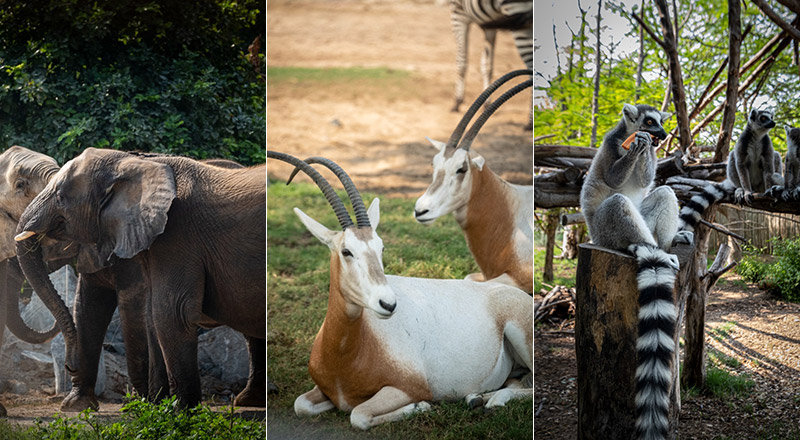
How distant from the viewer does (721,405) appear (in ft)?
14.9

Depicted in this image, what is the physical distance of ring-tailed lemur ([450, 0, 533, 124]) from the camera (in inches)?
150

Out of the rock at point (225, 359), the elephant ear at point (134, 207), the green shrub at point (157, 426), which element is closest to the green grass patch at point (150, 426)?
the green shrub at point (157, 426)

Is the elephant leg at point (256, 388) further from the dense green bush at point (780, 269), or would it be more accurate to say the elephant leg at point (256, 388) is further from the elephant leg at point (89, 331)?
the dense green bush at point (780, 269)

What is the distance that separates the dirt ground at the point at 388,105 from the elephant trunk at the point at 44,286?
180cm

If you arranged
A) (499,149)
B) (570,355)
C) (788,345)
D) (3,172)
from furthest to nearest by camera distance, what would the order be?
(570,355)
(788,345)
(3,172)
(499,149)

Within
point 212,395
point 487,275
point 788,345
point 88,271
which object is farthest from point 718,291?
point 88,271

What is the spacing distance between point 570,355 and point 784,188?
2.15m

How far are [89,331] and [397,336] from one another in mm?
2221

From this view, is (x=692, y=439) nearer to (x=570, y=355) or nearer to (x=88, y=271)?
(x=570, y=355)

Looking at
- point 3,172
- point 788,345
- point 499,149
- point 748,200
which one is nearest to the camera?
point 499,149

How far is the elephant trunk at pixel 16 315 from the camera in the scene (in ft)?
13.3

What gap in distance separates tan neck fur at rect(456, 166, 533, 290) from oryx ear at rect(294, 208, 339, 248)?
902 mm

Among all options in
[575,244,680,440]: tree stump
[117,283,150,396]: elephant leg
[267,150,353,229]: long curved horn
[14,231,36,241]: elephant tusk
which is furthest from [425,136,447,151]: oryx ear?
[14,231,36,241]: elephant tusk

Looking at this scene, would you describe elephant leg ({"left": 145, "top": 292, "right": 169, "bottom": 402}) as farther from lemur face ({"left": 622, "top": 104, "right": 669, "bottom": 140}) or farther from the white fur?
lemur face ({"left": 622, "top": 104, "right": 669, "bottom": 140})
